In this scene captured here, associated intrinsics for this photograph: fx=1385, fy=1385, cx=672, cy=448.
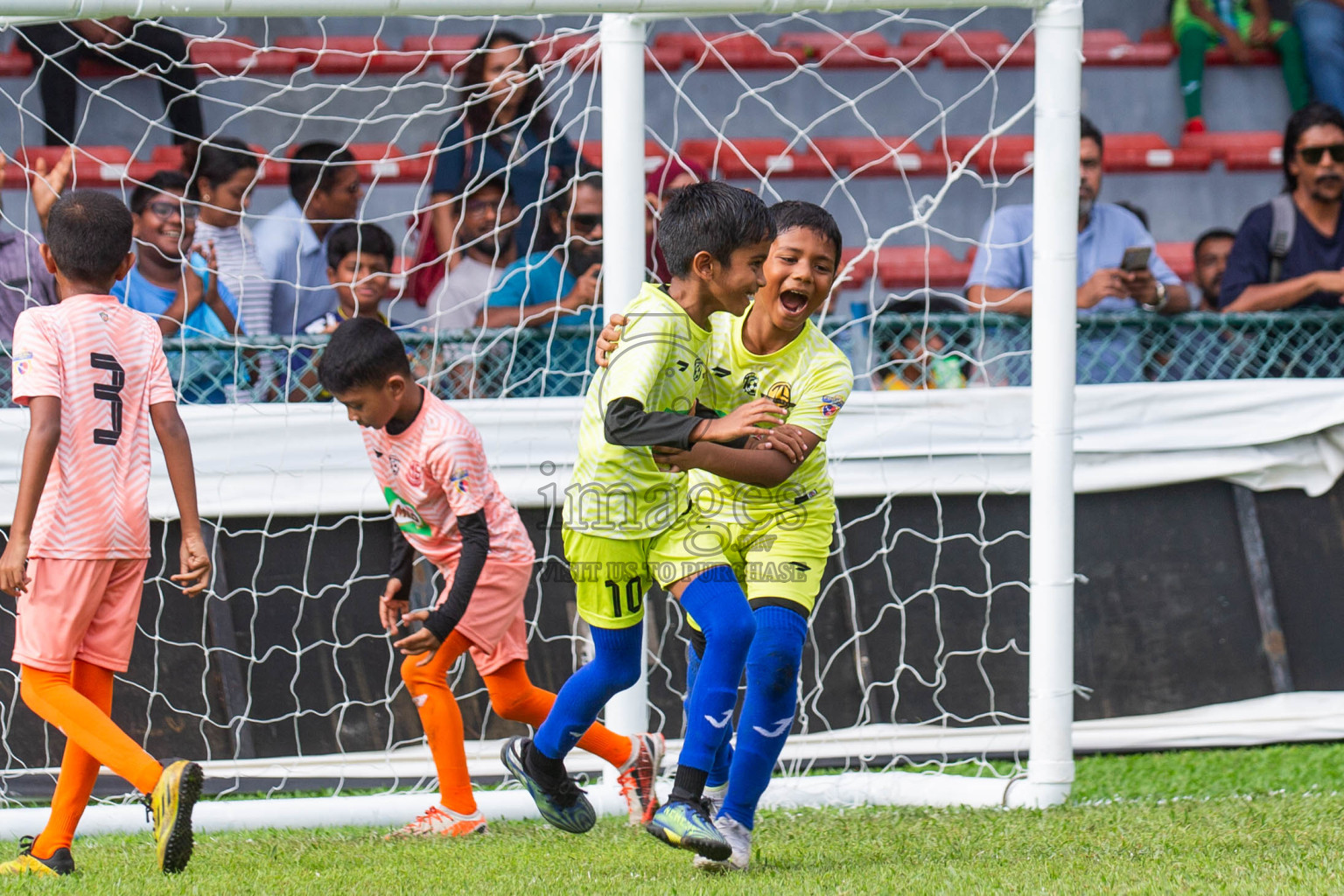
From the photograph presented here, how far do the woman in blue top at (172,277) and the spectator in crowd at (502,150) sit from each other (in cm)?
83

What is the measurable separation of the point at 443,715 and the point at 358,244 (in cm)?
201

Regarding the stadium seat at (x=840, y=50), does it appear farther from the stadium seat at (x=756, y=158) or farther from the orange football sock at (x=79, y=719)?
the orange football sock at (x=79, y=719)

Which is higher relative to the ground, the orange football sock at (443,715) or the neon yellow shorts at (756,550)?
the neon yellow shorts at (756,550)

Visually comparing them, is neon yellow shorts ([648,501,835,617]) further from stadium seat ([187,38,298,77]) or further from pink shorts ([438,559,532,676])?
stadium seat ([187,38,298,77])

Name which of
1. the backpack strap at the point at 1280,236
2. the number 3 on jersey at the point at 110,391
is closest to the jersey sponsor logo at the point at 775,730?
the number 3 on jersey at the point at 110,391

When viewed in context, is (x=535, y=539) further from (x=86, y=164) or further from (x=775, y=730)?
(x=86, y=164)

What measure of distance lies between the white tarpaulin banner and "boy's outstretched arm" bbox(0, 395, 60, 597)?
149cm

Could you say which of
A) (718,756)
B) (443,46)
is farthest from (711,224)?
(443,46)

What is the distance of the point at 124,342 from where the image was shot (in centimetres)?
324

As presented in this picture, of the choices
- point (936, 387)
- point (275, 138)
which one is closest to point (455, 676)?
point (936, 387)

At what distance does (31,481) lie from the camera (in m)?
3.00

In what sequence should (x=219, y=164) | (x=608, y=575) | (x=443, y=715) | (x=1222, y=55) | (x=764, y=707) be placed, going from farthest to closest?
(x=1222, y=55) → (x=219, y=164) → (x=443, y=715) → (x=608, y=575) → (x=764, y=707)

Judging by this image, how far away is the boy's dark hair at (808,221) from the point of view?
123 inches

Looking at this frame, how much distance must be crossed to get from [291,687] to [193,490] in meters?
1.58
